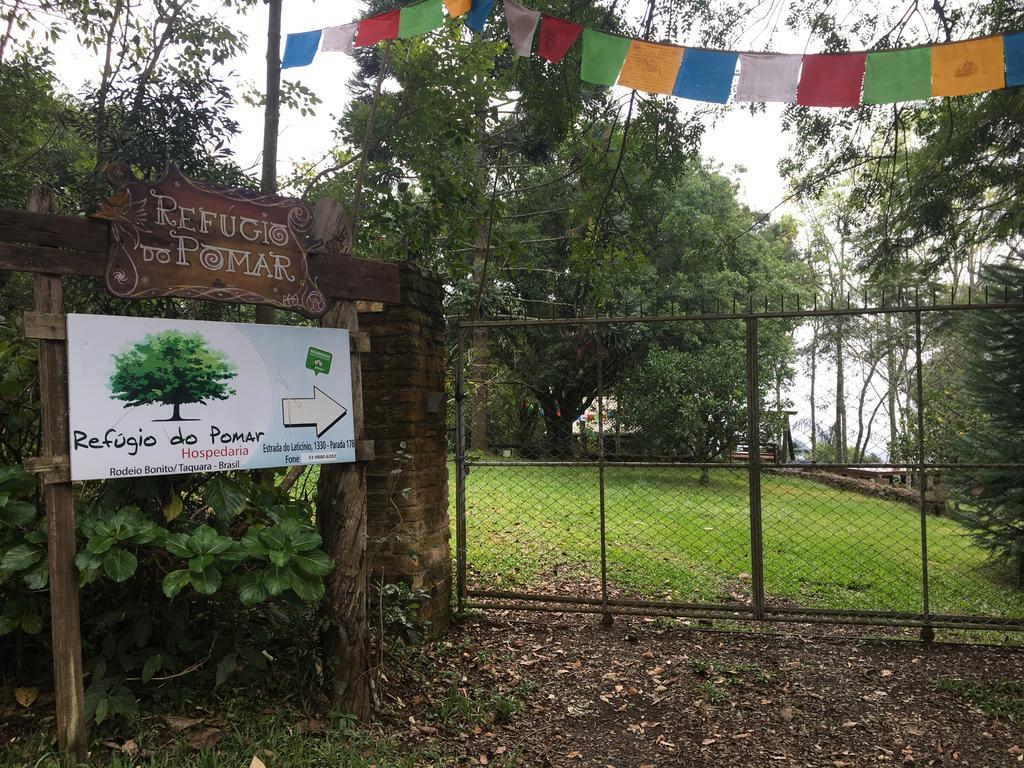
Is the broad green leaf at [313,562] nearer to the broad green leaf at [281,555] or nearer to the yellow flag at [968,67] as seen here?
the broad green leaf at [281,555]

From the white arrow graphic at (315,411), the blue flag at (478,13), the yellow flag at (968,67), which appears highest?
the blue flag at (478,13)

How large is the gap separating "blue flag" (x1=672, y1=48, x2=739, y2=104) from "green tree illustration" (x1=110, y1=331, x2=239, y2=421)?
324 cm

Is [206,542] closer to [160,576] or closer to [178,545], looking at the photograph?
[178,545]

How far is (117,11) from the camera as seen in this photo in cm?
612

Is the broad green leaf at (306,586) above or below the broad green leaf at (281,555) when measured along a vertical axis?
below

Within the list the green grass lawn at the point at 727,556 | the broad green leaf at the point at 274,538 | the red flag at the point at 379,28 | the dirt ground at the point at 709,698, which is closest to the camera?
the broad green leaf at the point at 274,538

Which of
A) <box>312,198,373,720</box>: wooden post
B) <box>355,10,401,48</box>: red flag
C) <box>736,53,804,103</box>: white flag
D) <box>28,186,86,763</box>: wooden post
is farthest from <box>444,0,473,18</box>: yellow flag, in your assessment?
<box>28,186,86,763</box>: wooden post

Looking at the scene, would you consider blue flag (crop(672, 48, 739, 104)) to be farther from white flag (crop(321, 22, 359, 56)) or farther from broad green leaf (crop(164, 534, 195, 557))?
broad green leaf (crop(164, 534, 195, 557))

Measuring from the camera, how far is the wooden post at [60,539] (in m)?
2.40

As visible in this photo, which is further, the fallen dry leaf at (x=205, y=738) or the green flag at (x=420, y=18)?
the green flag at (x=420, y=18)

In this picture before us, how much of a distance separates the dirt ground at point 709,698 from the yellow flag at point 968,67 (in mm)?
Answer: 3444

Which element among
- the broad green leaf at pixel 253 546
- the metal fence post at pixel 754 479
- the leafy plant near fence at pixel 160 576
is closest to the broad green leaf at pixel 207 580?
the leafy plant near fence at pixel 160 576

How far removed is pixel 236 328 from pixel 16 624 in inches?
54.1

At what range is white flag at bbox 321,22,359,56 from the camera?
477 centimetres
